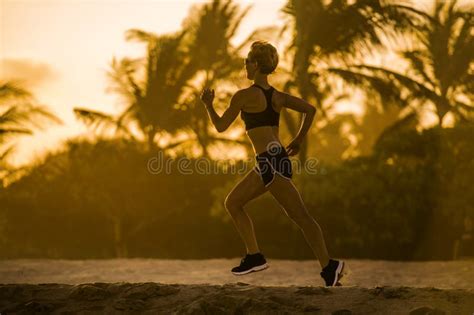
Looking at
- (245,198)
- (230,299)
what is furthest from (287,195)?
(230,299)

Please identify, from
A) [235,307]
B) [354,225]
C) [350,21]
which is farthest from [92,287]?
[350,21]

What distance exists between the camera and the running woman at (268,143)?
5.26 meters

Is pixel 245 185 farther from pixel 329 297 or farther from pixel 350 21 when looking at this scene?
pixel 350 21

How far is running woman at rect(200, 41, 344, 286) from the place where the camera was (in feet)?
17.3

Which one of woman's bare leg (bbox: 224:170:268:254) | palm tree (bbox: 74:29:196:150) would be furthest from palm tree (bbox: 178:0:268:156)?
woman's bare leg (bbox: 224:170:268:254)

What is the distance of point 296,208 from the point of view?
5.27 m

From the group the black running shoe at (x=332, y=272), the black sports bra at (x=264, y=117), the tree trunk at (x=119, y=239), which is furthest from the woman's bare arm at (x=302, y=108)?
the tree trunk at (x=119, y=239)

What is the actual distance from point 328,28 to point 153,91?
19.1 feet

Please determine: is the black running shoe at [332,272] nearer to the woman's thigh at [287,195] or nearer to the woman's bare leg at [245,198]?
the woman's thigh at [287,195]

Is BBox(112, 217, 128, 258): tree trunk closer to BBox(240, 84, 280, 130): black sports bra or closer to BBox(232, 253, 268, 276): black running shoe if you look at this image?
BBox(232, 253, 268, 276): black running shoe

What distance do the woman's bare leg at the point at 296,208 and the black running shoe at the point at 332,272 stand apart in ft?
0.14

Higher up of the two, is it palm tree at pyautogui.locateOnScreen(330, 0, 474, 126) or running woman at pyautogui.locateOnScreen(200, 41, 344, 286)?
palm tree at pyautogui.locateOnScreen(330, 0, 474, 126)

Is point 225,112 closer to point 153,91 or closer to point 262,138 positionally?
point 262,138

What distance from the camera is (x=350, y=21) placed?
17281 millimetres
